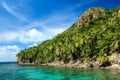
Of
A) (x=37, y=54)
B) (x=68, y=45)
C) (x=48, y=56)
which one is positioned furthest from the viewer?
(x=37, y=54)

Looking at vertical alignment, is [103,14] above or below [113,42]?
above

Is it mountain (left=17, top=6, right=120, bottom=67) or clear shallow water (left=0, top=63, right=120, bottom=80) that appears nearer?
clear shallow water (left=0, top=63, right=120, bottom=80)

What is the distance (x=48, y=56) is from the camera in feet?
448

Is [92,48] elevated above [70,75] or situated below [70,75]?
above

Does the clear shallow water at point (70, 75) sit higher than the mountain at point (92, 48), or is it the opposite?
the mountain at point (92, 48)

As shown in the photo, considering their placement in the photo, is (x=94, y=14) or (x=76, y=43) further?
(x=94, y=14)

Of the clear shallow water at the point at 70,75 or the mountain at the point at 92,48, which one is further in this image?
the mountain at the point at 92,48

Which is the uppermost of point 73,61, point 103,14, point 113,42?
point 103,14

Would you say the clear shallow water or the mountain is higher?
the mountain

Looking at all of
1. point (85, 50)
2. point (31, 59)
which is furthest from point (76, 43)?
point (31, 59)

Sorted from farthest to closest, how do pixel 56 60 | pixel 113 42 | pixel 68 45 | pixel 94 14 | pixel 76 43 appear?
1. pixel 94 14
2. pixel 56 60
3. pixel 68 45
4. pixel 76 43
5. pixel 113 42

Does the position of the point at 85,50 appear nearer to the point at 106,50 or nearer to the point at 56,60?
the point at 106,50

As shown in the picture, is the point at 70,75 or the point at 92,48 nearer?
the point at 70,75

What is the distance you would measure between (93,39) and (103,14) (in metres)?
99.5
